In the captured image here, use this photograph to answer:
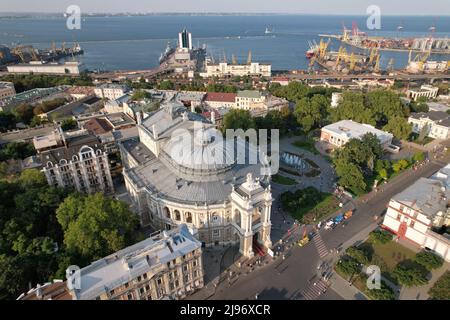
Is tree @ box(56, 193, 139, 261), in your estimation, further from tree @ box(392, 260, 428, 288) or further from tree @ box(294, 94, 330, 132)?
tree @ box(294, 94, 330, 132)

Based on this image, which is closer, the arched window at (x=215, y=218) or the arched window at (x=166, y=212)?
the arched window at (x=215, y=218)

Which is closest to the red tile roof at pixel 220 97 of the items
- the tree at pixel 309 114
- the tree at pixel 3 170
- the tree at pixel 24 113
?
the tree at pixel 309 114

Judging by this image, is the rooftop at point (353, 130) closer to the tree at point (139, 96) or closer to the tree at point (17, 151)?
the tree at point (139, 96)

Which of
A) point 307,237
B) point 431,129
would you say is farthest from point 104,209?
point 431,129

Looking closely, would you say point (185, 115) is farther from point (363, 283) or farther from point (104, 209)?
point (363, 283)
